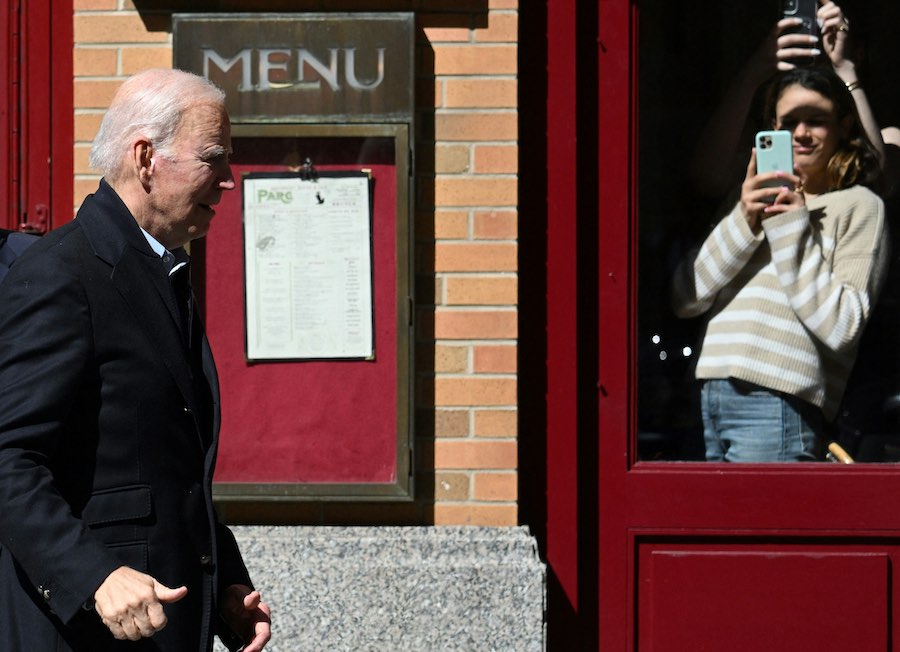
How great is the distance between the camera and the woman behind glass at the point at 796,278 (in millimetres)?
4656

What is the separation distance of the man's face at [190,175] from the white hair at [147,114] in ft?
0.06

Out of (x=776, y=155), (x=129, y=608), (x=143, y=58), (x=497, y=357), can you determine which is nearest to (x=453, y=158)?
(x=497, y=357)

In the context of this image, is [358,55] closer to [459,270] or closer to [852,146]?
[459,270]

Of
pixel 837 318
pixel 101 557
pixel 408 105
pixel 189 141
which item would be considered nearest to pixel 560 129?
pixel 408 105

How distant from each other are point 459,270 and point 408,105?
53 cm

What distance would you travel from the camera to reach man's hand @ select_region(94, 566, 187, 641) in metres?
2.27

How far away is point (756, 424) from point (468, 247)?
3.85ft

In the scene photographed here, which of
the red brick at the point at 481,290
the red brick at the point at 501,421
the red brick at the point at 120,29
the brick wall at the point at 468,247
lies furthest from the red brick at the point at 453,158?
the red brick at the point at 120,29

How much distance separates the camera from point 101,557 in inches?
91.6

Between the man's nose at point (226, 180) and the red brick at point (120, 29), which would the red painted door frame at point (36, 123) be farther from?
the man's nose at point (226, 180)

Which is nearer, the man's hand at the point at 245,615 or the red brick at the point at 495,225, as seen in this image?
the man's hand at the point at 245,615

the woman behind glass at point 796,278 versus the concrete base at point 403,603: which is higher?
the woman behind glass at point 796,278

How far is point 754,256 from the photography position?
4707 millimetres

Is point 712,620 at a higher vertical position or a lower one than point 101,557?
lower
